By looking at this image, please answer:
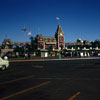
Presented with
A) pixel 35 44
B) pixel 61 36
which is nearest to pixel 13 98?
pixel 35 44

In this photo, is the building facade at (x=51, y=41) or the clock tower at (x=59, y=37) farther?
the clock tower at (x=59, y=37)

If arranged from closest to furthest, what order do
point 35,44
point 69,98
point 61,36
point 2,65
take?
point 69,98, point 2,65, point 35,44, point 61,36

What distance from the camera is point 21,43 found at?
295 ft

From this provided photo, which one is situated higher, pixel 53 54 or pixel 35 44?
pixel 35 44

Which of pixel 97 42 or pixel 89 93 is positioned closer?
pixel 89 93

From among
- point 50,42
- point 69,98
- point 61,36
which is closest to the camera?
point 69,98

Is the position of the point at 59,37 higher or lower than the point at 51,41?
higher

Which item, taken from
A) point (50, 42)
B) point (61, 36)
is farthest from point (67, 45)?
point (50, 42)

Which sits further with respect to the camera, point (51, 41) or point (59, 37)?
point (59, 37)

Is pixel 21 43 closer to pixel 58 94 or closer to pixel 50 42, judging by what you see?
pixel 50 42

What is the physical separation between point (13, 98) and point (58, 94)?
213 cm

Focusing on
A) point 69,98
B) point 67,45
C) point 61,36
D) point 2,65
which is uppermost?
point 61,36

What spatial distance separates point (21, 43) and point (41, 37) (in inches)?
587

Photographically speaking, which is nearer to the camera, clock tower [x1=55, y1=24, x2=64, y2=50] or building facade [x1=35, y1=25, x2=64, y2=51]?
building facade [x1=35, y1=25, x2=64, y2=51]
